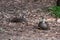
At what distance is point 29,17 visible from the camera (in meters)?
11.9

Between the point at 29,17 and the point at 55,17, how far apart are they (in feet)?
3.94

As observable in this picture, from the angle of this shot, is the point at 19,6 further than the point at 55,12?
Yes

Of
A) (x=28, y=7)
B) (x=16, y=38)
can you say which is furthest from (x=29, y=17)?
(x=16, y=38)

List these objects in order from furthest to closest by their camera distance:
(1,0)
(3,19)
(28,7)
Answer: (1,0) → (28,7) → (3,19)

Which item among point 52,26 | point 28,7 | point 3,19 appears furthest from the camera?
point 28,7

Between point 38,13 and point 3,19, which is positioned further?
point 38,13

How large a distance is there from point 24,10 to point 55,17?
176 cm

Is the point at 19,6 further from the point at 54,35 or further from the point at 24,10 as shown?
the point at 54,35

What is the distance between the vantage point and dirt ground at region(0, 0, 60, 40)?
901cm

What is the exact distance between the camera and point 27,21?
36.9 feet

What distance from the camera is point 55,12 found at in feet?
41.0

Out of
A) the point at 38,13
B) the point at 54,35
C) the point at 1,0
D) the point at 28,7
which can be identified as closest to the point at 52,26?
the point at 54,35

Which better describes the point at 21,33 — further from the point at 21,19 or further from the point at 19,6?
the point at 19,6

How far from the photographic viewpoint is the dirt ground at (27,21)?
29.6 feet
